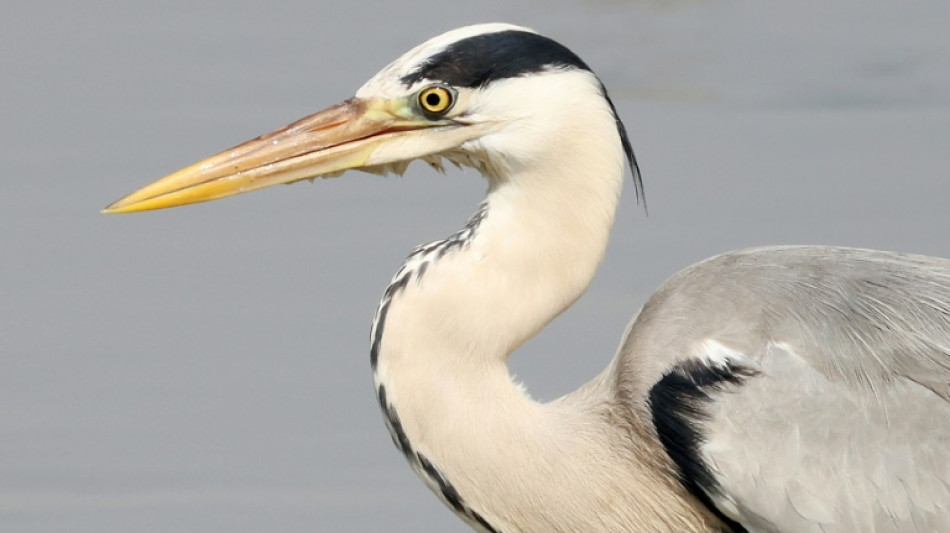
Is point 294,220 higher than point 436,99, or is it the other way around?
point 436,99

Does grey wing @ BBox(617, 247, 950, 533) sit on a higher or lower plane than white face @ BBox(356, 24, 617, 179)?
lower

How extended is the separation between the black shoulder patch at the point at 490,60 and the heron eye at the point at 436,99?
22mm

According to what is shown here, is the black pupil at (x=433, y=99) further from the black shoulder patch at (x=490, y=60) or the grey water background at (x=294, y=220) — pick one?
the grey water background at (x=294, y=220)

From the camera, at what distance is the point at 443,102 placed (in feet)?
13.6

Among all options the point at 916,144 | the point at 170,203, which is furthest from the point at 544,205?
the point at 916,144

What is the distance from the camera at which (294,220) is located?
6922 millimetres

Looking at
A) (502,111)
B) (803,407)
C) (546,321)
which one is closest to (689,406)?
(803,407)

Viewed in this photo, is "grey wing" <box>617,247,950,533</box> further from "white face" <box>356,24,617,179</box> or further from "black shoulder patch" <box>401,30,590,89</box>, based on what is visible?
"black shoulder patch" <box>401,30,590,89</box>

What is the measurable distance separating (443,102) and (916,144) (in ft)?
12.4

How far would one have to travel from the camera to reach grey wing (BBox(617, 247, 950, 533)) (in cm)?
411

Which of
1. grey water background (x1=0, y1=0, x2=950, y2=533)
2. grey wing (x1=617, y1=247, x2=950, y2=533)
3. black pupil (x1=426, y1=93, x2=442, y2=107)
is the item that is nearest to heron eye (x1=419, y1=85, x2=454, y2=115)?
black pupil (x1=426, y1=93, x2=442, y2=107)

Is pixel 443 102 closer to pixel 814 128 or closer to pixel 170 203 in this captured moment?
pixel 170 203

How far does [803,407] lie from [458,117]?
96 centimetres

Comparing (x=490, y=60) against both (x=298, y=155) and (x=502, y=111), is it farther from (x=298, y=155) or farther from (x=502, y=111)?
(x=298, y=155)
